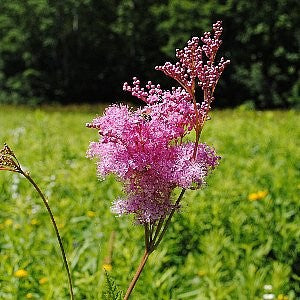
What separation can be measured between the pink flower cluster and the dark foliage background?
1431 centimetres

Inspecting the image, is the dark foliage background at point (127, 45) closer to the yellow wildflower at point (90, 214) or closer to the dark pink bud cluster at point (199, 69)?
the yellow wildflower at point (90, 214)

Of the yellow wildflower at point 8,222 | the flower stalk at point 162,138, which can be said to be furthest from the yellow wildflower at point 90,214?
the flower stalk at point 162,138

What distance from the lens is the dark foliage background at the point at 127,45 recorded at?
51.0 ft

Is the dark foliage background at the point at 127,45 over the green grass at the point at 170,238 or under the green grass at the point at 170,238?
under

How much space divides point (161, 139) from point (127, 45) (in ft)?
53.7

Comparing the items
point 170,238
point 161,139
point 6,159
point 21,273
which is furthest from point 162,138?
point 170,238

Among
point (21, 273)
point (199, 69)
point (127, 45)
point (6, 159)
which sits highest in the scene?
point (199, 69)

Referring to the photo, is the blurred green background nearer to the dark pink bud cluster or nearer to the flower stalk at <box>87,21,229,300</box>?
the flower stalk at <box>87,21,229,300</box>

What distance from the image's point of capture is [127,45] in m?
17.3

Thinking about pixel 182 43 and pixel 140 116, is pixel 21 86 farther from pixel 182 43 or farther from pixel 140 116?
pixel 140 116

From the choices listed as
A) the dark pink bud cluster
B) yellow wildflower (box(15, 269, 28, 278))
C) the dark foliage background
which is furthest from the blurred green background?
the dark foliage background

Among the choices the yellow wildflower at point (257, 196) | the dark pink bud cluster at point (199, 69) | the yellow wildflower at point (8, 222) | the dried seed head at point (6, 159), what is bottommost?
the yellow wildflower at point (8, 222)

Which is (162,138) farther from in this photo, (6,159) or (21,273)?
(21,273)

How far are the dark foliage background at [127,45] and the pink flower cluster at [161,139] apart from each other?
14.3 m
